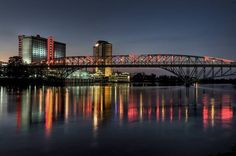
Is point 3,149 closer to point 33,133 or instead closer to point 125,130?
point 33,133

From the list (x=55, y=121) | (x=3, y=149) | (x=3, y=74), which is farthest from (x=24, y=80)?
(x=3, y=149)

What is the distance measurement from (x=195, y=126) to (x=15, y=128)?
11716mm

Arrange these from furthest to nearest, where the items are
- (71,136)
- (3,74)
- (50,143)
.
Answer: (3,74) < (71,136) < (50,143)

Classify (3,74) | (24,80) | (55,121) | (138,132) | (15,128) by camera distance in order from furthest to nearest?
(3,74) → (24,80) → (55,121) → (15,128) → (138,132)

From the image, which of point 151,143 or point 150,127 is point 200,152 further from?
point 150,127

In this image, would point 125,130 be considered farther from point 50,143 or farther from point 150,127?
point 50,143

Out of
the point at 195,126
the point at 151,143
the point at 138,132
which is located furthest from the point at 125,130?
the point at 195,126

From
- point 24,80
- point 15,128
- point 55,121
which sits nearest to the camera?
point 15,128

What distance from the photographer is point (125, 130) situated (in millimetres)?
18016

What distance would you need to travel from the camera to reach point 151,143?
48.5 ft

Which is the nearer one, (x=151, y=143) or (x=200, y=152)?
(x=200, y=152)

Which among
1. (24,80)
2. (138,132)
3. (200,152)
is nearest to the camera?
(200,152)

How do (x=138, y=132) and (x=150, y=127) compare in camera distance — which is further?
(x=150, y=127)

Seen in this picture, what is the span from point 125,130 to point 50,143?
5.15 m
